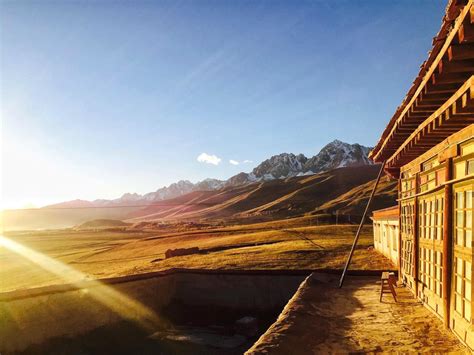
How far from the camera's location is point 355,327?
11562mm

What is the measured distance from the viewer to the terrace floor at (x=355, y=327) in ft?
31.4

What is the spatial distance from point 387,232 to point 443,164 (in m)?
16.9

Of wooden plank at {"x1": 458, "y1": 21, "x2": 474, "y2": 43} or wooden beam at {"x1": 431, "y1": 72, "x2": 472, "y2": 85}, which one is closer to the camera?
wooden plank at {"x1": 458, "y1": 21, "x2": 474, "y2": 43}

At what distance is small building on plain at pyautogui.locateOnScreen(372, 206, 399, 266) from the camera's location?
77.5ft

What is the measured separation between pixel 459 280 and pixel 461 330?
1145 millimetres

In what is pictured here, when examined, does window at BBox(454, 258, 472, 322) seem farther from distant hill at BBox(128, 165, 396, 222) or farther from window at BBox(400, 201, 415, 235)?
distant hill at BBox(128, 165, 396, 222)

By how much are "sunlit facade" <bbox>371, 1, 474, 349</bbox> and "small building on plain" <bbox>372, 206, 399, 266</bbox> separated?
341 inches

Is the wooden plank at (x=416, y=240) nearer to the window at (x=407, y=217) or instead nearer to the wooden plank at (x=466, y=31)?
the window at (x=407, y=217)

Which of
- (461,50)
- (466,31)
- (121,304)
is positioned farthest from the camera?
(121,304)

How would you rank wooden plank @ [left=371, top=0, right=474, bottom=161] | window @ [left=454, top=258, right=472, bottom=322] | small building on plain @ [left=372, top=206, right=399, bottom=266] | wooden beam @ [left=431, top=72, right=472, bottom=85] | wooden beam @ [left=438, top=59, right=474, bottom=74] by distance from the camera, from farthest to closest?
small building on plain @ [left=372, top=206, right=399, bottom=266]
window @ [left=454, top=258, right=472, bottom=322]
wooden beam @ [left=431, top=72, right=472, bottom=85]
wooden beam @ [left=438, top=59, right=474, bottom=74]
wooden plank @ [left=371, top=0, right=474, bottom=161]

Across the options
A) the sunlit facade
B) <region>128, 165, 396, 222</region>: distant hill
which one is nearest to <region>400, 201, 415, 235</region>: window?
the sunlit facade

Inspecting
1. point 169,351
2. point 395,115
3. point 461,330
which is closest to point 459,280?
point 461,330

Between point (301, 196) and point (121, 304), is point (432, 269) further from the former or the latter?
point (301, 196)

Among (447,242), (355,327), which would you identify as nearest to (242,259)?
(355,327)
